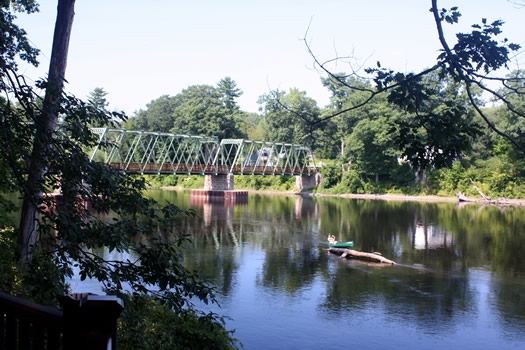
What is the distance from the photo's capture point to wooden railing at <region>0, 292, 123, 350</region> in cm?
208

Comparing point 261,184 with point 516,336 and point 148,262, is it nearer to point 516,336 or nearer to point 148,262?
point 516,336

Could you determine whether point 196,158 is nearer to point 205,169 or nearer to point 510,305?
point 205,169

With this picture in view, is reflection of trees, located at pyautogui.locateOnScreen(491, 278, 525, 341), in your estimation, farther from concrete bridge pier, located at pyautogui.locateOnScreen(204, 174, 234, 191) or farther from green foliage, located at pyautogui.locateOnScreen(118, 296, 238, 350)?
concrete bridge pier, located at pyautogui.locateOnScreen(204, 174, 234, 191)

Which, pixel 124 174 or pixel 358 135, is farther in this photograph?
pixel 358 135

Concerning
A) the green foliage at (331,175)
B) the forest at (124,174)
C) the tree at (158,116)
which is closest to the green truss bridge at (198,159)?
the green foliage at (331,175)

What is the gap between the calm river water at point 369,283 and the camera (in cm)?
1135

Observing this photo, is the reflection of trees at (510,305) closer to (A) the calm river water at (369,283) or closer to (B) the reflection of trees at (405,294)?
(A) the calm river water at (369,283)

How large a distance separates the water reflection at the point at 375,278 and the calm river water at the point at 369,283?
28 mm

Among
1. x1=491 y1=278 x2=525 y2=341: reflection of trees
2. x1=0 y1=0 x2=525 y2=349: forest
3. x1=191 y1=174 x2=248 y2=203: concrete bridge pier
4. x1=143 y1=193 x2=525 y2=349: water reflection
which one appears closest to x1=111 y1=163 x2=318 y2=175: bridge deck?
x1=191 y1=174 x2=248 y2=203: concrete bridge pier

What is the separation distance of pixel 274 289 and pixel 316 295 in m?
1.13

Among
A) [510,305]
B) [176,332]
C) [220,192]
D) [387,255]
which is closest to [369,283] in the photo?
[510,305]

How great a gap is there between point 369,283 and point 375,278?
69cm

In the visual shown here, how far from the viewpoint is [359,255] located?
19.2m

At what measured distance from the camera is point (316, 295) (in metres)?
14.3
